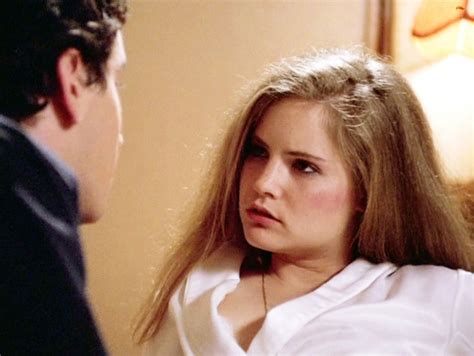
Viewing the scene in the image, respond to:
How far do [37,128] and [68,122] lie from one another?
0.08 ft

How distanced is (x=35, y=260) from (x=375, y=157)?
0.60m

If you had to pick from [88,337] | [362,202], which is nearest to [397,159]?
[362,202]

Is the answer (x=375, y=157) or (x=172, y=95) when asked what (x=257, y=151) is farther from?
(x=172, y=95)

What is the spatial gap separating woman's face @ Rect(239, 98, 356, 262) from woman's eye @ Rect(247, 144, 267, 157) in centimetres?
1

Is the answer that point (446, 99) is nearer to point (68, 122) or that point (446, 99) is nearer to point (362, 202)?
point (362, 202)

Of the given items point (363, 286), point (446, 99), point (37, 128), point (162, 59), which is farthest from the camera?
point (162, 59)

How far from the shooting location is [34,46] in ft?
2.03

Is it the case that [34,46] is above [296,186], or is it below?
above

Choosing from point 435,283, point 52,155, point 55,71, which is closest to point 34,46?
point 55,71

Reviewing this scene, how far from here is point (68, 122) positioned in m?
0.63

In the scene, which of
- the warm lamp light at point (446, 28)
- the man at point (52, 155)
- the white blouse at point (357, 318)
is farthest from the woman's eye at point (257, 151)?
the warm lamp light at point (446, 28)

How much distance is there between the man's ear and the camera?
2.04ft

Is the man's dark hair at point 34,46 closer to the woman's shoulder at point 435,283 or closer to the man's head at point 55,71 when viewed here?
the man's head at point 55,71

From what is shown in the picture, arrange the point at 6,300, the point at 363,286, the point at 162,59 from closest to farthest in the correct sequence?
the point at 6,300, the point at 363,286, the point at 162,59
